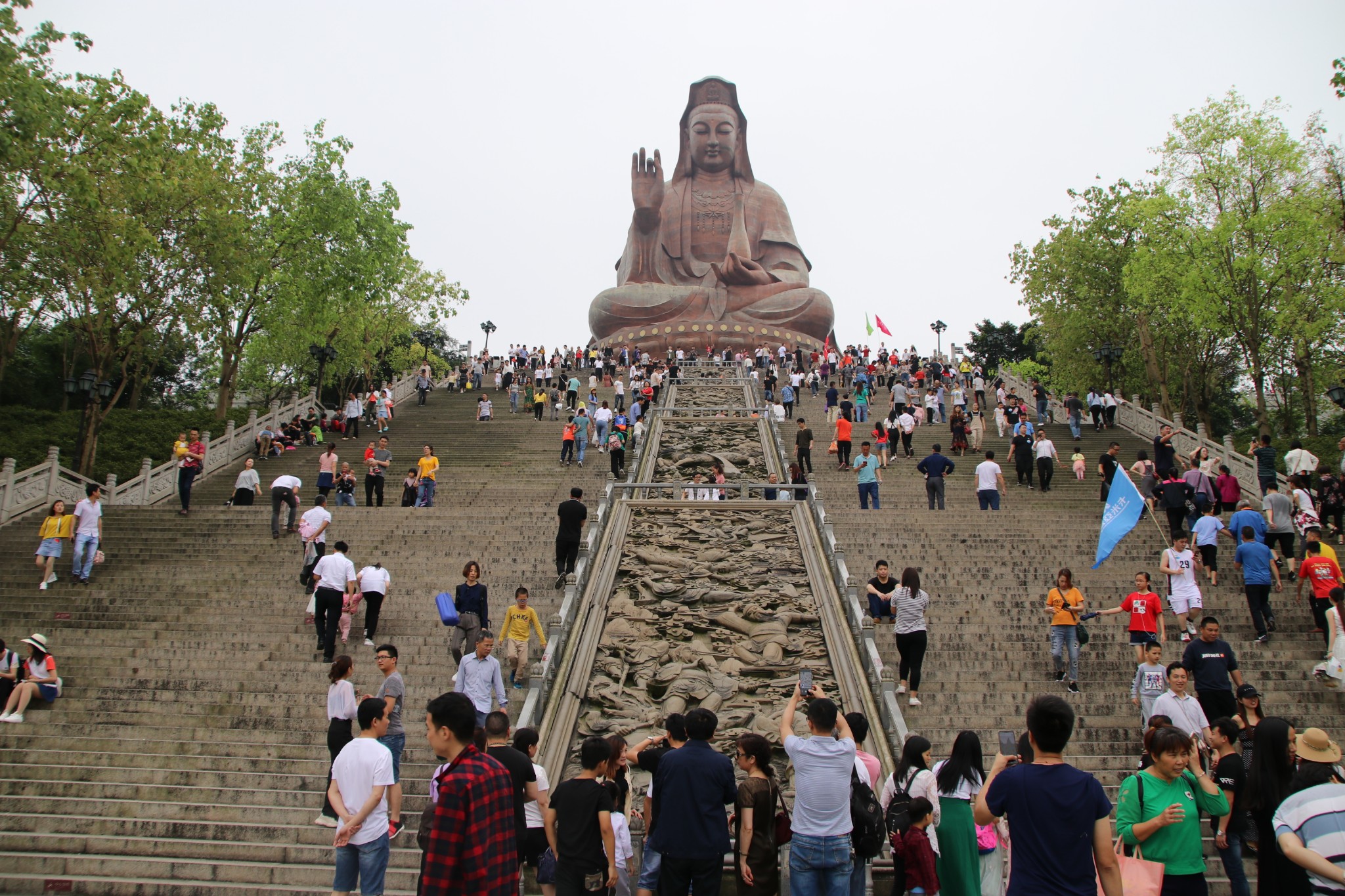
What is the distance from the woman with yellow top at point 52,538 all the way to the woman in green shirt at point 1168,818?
33.8ft

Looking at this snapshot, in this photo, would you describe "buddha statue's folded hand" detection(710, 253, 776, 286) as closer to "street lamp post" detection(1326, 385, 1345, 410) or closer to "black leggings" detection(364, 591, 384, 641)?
"street lamp post" detection(1326, 385, 1345, 410)

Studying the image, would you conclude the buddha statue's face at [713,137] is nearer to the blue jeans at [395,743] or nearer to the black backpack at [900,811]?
the blue jeans at [395,743]

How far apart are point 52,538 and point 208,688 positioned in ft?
13.1

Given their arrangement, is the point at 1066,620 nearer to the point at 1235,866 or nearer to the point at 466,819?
the point at 1235,866

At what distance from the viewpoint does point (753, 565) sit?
975cm

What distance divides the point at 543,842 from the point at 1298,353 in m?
22.2

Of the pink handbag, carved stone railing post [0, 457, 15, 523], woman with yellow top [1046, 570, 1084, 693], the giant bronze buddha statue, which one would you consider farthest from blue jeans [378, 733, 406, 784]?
the giant bronze buddha statue

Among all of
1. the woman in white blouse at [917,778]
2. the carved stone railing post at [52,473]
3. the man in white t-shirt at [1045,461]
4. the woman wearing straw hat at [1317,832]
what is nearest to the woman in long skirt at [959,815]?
the woman in white blouse at [917,778]

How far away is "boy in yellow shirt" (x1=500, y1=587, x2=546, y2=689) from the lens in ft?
24.2

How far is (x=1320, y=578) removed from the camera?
321 inches

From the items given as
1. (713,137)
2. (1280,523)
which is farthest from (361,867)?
(713,137)

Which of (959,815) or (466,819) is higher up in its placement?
(466,819)

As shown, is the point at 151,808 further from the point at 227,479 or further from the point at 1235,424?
the point at 1235,424

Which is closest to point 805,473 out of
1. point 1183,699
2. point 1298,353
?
point 1183,699
